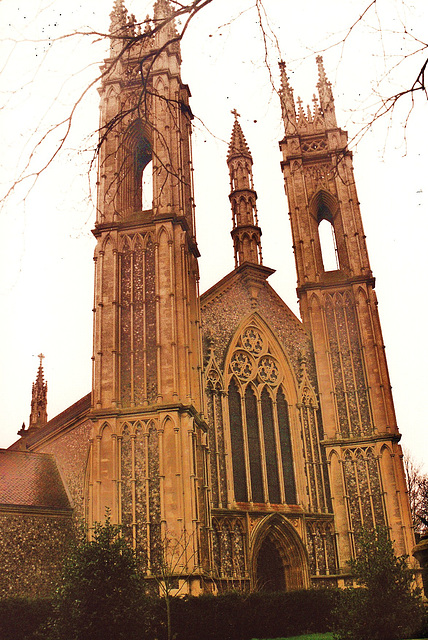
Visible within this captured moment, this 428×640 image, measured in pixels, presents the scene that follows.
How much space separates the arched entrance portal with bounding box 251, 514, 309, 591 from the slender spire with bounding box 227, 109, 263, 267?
969 cm

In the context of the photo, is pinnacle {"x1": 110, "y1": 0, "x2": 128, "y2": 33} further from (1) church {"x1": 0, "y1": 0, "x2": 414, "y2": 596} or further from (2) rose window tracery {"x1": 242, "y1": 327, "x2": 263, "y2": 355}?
(2) rose window tracery {"x1": 242, "y1": 327, "x2": 263, "y2": 355}

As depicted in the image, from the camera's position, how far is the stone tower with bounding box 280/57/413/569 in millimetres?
21891

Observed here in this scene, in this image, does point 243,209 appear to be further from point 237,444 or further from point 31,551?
point 31,551

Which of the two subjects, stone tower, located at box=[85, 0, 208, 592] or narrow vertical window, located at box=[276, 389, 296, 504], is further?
narrow vertical window, located at box=[276, 389, 296, 504]

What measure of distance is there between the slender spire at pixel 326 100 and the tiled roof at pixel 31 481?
17.8 metres

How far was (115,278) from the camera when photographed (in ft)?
69.3

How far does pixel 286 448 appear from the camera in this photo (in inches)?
891

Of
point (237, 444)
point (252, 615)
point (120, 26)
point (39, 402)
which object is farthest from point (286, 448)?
point (39, 402)

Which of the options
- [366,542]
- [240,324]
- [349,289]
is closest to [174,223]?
[240,324]

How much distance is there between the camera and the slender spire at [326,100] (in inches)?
1129

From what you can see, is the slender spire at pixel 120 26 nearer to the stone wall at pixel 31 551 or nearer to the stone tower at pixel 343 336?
the stone tower at pixel 343 336

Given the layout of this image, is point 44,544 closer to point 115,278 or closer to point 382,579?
point 115,278

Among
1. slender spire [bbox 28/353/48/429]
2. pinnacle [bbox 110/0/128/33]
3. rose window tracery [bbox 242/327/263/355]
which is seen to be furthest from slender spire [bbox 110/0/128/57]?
slender spire [bbox 28/353/48/429]

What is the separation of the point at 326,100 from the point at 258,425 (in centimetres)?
1508
